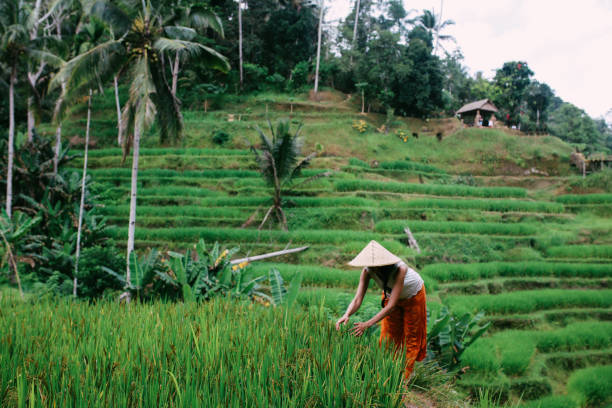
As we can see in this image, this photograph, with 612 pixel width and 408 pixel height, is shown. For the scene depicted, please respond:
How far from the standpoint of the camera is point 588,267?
29.0 ft

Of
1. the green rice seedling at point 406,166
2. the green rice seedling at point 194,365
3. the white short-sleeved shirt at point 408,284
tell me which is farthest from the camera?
the green rice seedling at point 406,166

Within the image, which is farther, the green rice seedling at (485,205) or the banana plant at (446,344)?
the green rice seedling at (485,205)

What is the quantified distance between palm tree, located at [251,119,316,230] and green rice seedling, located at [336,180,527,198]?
10.6 ft

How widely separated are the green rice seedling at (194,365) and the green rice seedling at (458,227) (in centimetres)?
785

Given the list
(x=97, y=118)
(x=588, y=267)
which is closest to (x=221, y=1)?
(x=97, y=118)

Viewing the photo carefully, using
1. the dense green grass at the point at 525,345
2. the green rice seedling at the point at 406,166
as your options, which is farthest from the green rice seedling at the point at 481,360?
the green rice seedling at the point at 406,166

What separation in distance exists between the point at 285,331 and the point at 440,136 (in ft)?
70.5

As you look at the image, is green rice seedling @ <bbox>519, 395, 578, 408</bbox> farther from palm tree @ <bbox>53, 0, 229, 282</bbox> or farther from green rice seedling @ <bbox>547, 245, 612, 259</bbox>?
palm tree @ <bbox>53, 0, 229, 282</bbox>

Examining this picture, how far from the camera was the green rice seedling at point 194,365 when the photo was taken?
1.77m

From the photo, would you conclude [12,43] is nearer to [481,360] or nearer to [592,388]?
[481,360]

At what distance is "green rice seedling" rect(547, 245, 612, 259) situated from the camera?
31.6ft

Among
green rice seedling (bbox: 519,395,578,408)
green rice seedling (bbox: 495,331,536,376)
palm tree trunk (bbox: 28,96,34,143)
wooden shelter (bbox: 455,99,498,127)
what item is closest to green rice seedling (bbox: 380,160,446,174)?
wooden shelter (bbox: 455,99,498,127)

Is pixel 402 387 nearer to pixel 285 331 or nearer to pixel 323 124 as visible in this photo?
→ pixel 285 331

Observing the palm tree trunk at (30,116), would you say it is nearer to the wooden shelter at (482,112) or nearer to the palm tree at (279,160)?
the palm tree at (279,160)
